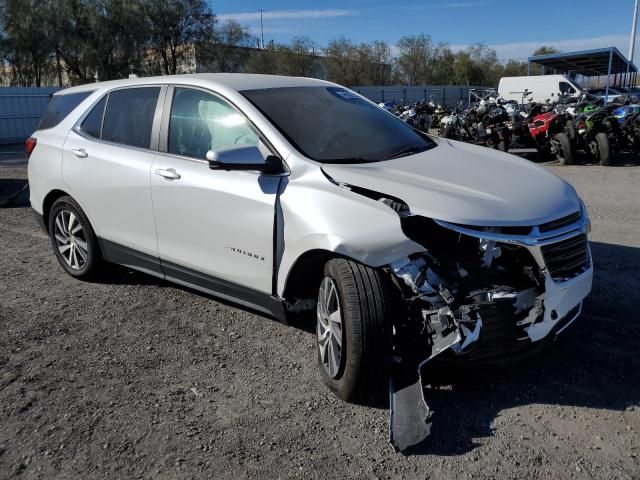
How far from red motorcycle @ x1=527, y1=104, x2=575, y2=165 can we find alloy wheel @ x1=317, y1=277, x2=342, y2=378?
34.1 feet

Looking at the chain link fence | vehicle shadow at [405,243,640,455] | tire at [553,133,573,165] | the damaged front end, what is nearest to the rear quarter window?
the damaged front end

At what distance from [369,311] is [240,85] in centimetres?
197

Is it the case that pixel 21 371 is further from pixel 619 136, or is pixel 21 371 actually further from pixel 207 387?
pixel 619 136

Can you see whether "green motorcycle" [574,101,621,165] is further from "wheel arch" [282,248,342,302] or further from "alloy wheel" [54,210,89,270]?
"alloy wheel" [54,210,89,270]

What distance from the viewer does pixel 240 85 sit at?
402 cm

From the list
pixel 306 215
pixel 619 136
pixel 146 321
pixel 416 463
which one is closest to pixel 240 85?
pixel 306 215

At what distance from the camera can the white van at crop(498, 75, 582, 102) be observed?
1031 inches

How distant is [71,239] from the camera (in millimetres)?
5152

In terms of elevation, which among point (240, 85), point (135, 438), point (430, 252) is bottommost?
point (135, 438)

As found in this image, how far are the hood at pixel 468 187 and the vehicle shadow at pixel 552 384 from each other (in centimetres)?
89

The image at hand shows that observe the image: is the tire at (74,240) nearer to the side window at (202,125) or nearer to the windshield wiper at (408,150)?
the side window at (202,125)

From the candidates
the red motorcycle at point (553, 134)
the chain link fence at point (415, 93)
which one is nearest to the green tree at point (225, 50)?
the chain link fence at point (415, 93)

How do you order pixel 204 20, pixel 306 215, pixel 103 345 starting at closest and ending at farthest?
1. pixel 306 215
2. pixel 103 345
3. pixel 204 20

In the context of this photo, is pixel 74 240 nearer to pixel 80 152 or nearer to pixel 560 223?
pixel 80 152
